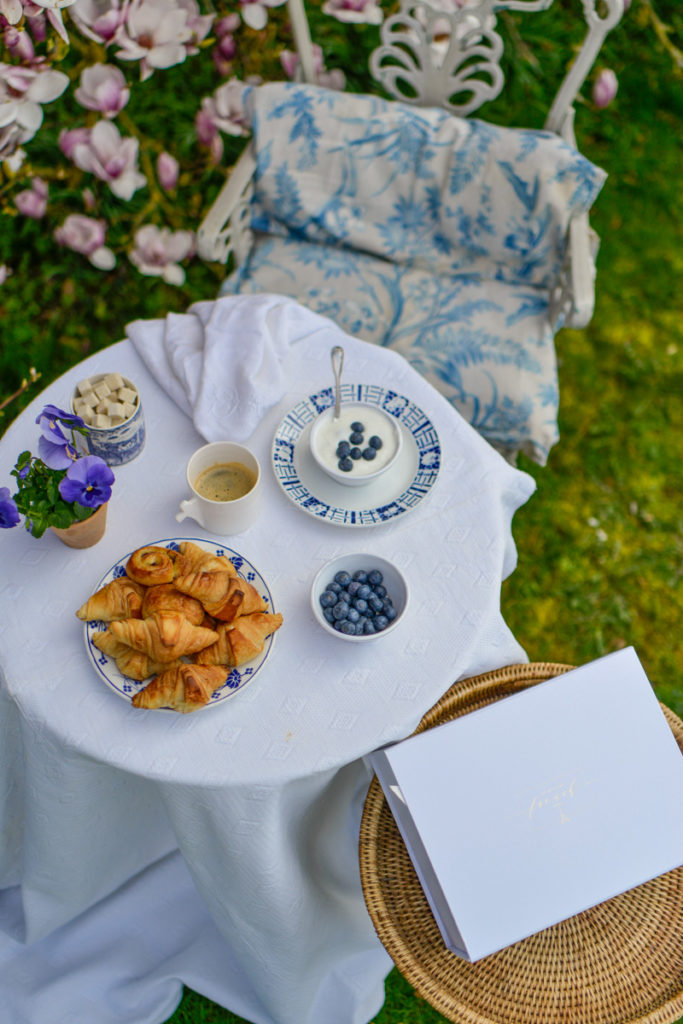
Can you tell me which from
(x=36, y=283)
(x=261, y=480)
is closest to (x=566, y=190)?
(x=261, y=480)

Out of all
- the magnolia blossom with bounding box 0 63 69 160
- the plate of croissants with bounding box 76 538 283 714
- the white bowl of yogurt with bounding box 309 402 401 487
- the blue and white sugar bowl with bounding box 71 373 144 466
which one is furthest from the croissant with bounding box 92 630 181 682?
the magnolia blossom with bounding box 0 63 69 160

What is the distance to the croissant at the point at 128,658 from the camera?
132 cm

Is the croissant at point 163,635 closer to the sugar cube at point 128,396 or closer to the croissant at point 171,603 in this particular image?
the croissant at point 171,603

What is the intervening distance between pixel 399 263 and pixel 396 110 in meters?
0.41

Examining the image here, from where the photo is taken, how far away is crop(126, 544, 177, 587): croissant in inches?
52.9

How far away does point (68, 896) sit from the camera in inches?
72.1

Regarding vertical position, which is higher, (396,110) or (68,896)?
(396,110)

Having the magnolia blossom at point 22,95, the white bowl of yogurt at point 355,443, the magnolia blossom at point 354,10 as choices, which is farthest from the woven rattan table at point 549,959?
the magnolia blossom at point 354,10

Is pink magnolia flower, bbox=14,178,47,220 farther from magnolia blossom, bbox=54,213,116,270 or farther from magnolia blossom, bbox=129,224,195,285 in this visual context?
magnolia blossom, bbox=129,224,195,285

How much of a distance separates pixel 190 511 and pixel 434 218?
1315 millimetres

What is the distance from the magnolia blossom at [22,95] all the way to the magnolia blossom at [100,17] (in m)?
0.15

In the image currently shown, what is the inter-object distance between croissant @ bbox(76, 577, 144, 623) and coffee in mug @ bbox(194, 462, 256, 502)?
24 centimetres

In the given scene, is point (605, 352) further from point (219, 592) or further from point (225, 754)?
point (225, 754)

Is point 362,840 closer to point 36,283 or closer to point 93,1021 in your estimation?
point 93,1021
